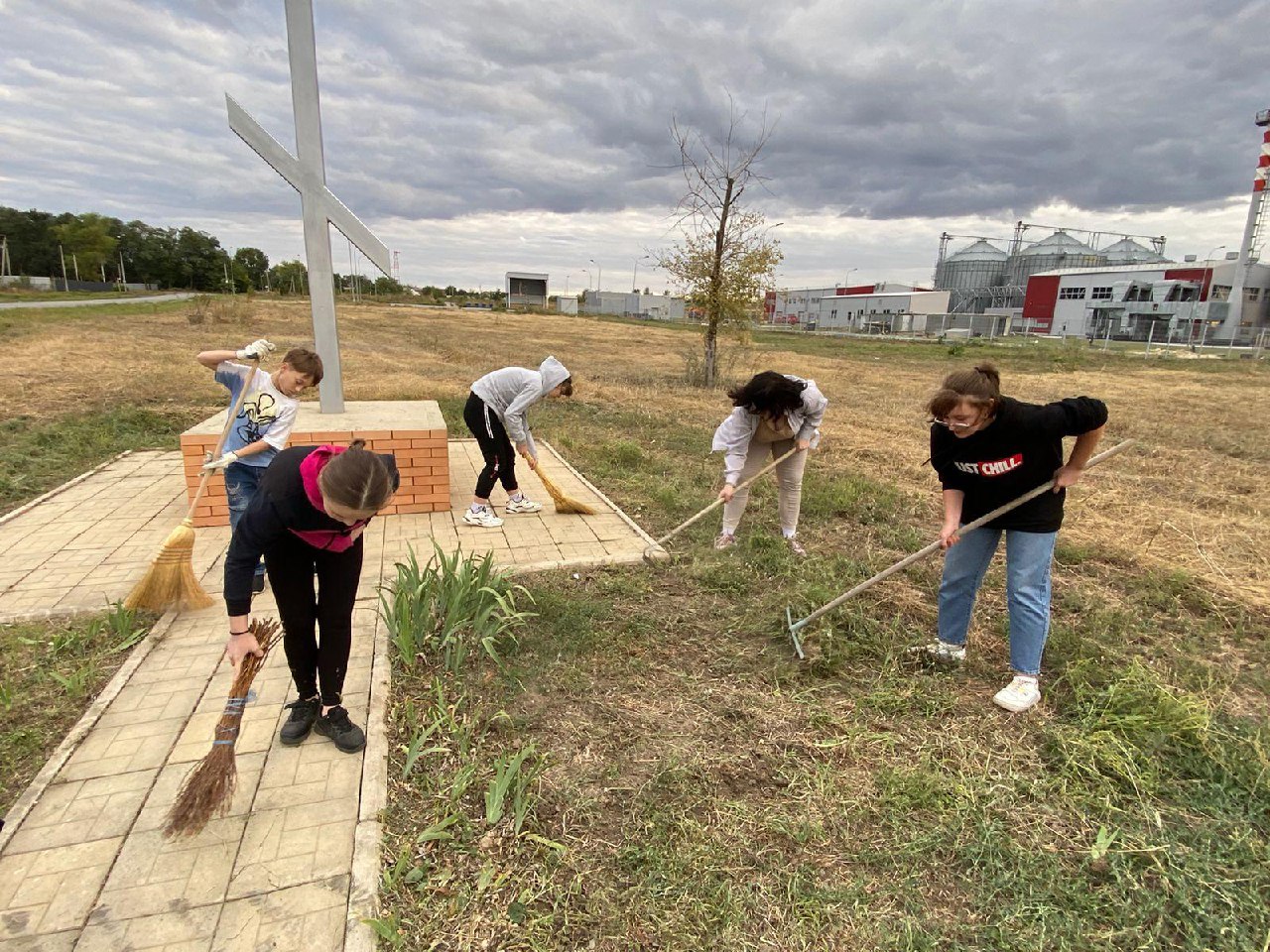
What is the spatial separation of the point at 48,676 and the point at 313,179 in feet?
12.3

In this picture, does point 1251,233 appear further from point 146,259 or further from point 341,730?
point 146,259

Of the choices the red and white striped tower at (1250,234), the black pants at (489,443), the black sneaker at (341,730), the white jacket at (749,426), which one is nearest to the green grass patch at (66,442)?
the black pants at (489,443)

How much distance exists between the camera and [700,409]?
11.0 metres

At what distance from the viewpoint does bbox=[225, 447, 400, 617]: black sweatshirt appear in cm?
206

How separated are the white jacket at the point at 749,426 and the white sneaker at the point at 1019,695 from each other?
1.88 m

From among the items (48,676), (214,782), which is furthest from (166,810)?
(48,676)

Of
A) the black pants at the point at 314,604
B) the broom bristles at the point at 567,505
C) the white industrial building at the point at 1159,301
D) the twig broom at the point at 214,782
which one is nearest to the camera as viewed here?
the twig broom at the point at 214,782

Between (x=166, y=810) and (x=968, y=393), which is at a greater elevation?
(x=968, y=393)

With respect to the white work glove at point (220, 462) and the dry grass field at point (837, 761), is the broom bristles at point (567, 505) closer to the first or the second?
the dry grass field at point (837, 761)

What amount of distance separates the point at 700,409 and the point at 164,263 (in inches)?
3326

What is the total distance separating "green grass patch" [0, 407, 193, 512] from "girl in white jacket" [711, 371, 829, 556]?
5.41 m

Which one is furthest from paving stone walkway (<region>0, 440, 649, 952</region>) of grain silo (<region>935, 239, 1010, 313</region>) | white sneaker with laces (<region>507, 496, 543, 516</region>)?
grain silo (<region>935, 239, 1010, 313</region>)

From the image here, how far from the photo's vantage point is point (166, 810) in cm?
221

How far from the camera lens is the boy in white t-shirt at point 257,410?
3643 mm
